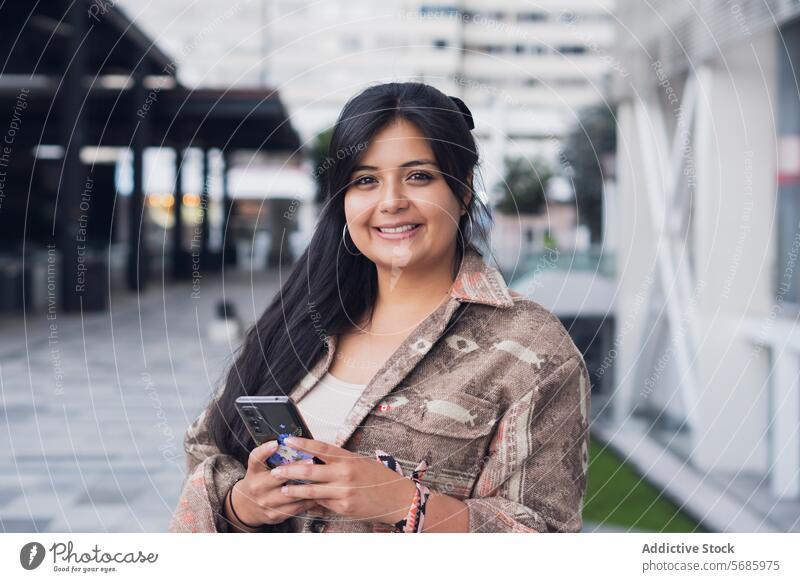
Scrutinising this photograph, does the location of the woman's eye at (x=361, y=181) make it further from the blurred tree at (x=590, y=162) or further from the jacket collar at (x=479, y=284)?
the blurred tree at (x=590, y=162)

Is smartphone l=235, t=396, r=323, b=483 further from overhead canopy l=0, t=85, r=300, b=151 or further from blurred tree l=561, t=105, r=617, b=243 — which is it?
blurred tree l=561, t=105, r=617, b=243

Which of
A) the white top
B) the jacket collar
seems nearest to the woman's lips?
the jacket collar

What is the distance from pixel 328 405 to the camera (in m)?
1.39

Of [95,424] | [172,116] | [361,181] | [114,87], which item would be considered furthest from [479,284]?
[114,87]

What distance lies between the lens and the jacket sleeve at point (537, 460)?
1.27 meters

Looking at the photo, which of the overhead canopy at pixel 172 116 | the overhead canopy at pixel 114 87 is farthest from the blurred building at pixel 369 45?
the overhead canopy at pixel 114 87

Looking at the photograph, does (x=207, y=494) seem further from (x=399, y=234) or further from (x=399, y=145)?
(x=399, y=145)

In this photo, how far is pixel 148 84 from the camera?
43.8 feet

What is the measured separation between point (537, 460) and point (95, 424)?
451cm

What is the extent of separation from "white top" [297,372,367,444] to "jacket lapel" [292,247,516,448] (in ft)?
0.09

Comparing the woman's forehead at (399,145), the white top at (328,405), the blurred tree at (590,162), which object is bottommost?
the white top at (328,405)

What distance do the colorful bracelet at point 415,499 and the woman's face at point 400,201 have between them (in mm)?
Answer: 276

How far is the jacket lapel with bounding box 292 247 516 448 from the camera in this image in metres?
1.32
